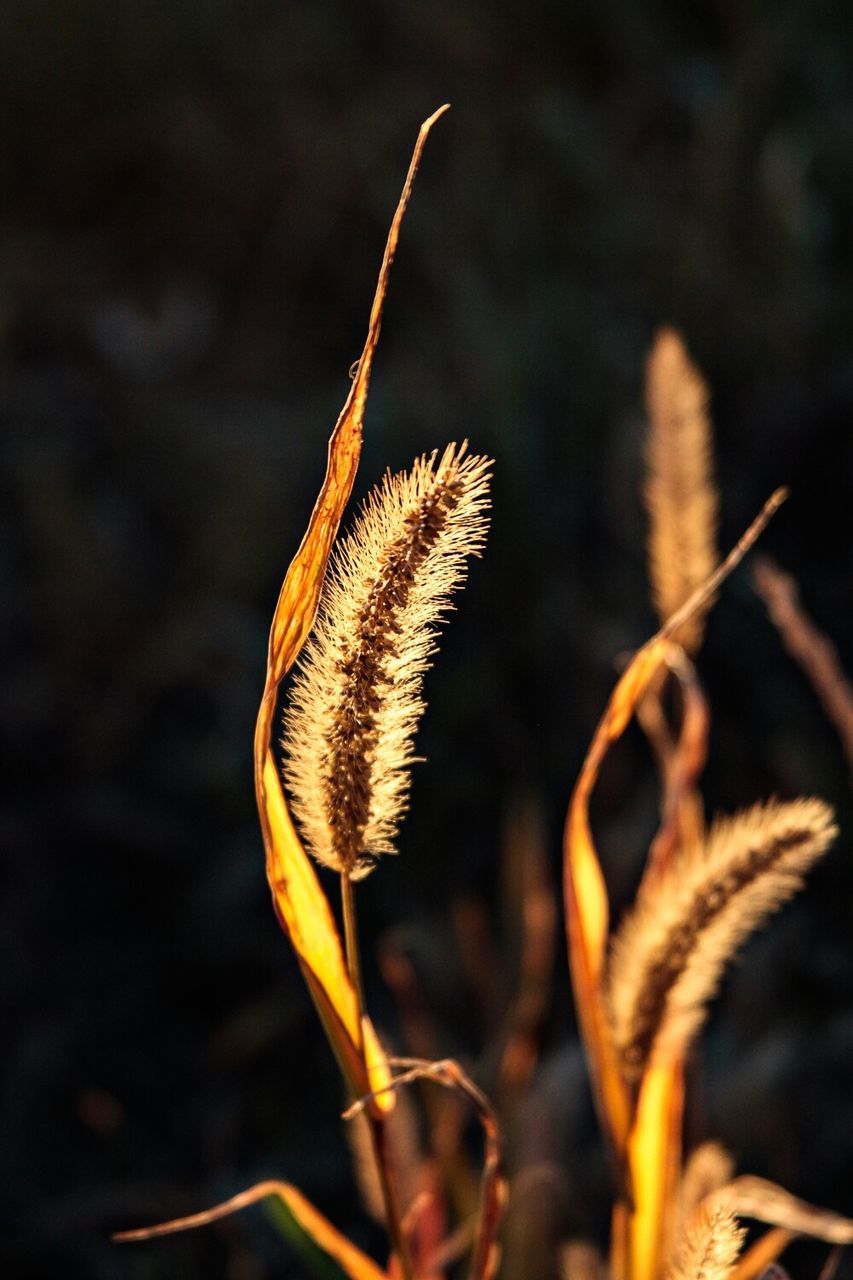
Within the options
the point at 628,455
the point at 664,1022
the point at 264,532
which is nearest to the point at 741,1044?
the point at 664,1022

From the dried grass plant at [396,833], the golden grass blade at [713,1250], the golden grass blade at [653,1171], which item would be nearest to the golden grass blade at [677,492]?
the dried grass plant at [396,833]

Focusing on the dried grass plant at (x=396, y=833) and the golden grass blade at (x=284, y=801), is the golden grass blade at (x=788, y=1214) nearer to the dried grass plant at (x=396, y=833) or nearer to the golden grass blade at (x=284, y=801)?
the dried grass plant at (x=396, y=833)

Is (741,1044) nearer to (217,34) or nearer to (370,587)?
(370,587)

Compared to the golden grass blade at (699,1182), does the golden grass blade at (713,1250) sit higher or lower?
lower

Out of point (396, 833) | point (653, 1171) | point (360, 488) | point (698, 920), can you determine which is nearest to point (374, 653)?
point (396, 833)

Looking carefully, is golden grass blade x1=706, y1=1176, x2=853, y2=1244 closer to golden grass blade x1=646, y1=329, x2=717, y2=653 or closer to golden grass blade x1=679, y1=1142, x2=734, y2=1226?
golden grass blade x1=679, y1=1142, x2=734, y2=1226

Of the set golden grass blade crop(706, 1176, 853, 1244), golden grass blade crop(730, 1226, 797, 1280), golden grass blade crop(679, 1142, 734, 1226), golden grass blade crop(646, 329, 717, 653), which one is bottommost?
golden grass blade crop(730, 1226, 797, 1280)

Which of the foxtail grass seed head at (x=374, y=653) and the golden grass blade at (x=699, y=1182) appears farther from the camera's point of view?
the golden grass blade at (x=699, y=1182)

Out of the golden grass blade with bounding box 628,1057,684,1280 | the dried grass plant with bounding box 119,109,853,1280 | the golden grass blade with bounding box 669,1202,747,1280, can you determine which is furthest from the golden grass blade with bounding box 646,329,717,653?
the golden grass blade with bounding box 669,1202,747,1280
